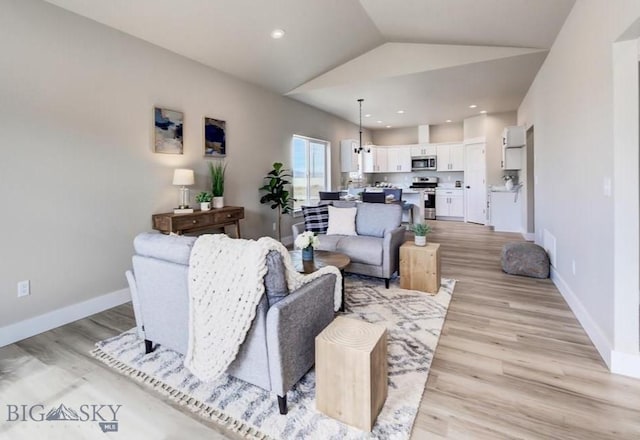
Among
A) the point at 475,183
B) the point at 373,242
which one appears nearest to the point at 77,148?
the point at 373,242

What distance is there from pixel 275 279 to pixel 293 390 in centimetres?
74

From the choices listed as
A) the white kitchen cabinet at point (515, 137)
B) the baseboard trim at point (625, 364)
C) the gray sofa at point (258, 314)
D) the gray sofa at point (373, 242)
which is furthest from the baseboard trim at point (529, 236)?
the gray sofa at point (258, 314)

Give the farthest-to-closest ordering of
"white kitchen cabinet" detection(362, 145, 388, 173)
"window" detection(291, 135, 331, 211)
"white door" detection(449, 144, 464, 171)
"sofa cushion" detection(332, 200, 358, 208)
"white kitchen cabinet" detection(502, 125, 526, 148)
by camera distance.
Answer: "white kitchen cabinet" detection(362, 145, 388, 173)
"white door" detection(449, 144, 464, 171)
"window" detection(291, 135, 331, 211)
"white kitchen cabinet" detection(502, 125, 526, 148)
"sofa cushion" detection(332, 200, 358, 208)

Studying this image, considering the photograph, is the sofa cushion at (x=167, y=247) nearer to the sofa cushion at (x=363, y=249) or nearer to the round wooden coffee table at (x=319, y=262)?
the round wooden coffee table at (x=319, y=262)

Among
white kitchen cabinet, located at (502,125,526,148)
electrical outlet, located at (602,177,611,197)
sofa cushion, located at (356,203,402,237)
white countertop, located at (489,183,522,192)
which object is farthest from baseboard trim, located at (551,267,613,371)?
white countertop, located at (489,183,522,192)

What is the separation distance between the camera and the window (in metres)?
6.51

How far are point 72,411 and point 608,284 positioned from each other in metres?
3.34

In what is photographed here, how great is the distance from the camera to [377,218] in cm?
404

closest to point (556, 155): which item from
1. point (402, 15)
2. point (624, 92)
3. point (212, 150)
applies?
point (624, 92)

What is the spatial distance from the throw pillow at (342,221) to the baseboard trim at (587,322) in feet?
7.41

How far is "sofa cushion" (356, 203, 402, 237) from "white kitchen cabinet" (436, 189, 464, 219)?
210 inches

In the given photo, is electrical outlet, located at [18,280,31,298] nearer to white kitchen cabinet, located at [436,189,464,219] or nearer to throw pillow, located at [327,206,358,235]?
throw pillow, located at [327,206,358,235]

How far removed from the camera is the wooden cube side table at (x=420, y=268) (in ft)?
11.1

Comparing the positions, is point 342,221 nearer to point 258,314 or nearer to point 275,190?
point 275,190
